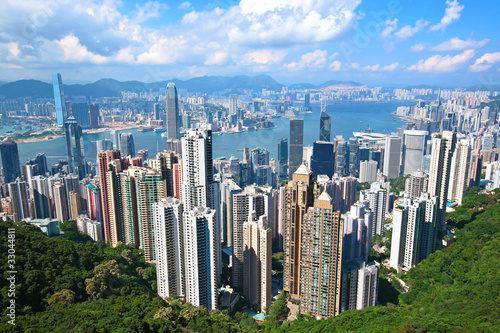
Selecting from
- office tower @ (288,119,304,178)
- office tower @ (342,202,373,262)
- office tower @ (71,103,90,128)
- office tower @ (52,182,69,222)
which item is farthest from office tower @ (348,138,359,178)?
office tower @ (71,103,90,128)

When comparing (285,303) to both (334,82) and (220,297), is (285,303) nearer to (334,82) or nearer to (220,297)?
(220,297)

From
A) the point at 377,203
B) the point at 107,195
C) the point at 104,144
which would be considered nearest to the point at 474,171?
the point at 377,203

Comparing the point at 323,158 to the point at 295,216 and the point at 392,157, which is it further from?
the point at 295,216

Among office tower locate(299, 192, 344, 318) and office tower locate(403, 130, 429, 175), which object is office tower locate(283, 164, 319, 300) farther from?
office tower locate(403, 130, 429, 175)

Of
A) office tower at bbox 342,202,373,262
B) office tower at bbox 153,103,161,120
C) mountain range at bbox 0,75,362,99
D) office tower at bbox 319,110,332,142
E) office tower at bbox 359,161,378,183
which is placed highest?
mountain range at bbox 0,75,362,99

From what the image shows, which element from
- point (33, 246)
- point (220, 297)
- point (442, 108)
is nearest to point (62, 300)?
point (33, 246)

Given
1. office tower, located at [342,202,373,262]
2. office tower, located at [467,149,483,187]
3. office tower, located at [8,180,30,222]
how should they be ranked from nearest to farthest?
1. office tower, located at [342,202,373,262]
2. office tower, located at [8,180,30,222]
3. office tower, located at [467,149,483,187]
